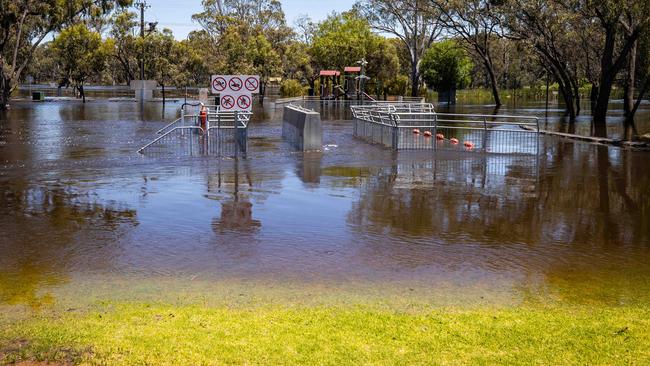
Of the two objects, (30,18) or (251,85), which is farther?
(30,18)

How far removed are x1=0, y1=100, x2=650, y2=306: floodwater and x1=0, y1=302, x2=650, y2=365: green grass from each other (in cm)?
66

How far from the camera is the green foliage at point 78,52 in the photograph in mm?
58875

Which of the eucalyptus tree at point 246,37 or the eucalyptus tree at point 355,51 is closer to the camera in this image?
the eucalyptus tree at point 246,37

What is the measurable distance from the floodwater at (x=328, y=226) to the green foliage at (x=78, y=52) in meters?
42.2

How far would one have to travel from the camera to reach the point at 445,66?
73125 millimetres

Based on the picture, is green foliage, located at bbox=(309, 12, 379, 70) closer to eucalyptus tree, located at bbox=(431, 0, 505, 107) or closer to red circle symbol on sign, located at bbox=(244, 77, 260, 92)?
eucalyptus tree, located at bbox=(431, 0, 505, 107)

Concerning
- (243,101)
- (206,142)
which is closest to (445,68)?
(206,142)

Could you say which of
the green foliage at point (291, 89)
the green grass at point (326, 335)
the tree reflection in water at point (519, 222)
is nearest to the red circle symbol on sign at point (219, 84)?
the tree reflection in water at point (519, 222)

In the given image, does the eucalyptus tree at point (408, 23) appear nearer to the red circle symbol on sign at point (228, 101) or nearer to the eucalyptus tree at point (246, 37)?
the eucalyptus tree at point (246, 37)

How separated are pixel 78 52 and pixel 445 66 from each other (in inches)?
1412

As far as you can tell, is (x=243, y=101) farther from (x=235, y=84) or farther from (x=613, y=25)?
(x=613, y=25)

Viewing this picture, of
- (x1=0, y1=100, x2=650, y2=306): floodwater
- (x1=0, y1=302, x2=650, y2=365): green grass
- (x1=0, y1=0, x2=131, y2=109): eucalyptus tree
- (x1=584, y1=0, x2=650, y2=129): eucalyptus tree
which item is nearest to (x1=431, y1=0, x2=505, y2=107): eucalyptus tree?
(x1=584, y1=0, x2=650, y2=129): eucalyptus tree

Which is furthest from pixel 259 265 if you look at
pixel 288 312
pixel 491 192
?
pixel 491 192

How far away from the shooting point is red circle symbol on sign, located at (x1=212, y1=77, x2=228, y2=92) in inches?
760
